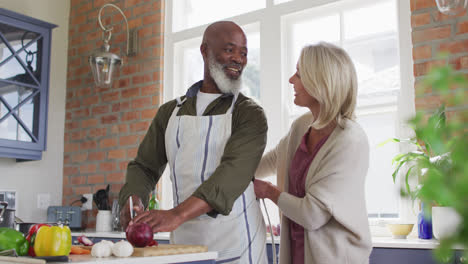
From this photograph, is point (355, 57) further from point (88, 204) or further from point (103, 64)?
point (88, 204)

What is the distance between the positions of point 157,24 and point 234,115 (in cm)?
226

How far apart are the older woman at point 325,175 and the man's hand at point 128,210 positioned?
40cm

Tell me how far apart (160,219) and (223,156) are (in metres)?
0.32

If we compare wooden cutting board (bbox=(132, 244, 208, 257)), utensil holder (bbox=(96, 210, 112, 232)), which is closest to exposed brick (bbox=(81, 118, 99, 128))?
utensil holder (bbox=(96, 210, 112, 232))

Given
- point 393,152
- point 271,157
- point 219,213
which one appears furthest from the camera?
point 393,152

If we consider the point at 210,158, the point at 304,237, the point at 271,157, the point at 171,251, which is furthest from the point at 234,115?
the point at 171,251

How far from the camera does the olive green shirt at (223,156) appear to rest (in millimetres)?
1502

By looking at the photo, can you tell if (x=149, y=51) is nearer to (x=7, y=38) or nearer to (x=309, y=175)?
(x=7, y=38)

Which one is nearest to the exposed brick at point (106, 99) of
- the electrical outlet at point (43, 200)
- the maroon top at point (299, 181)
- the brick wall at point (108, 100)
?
the brick wall at point (108, 100)

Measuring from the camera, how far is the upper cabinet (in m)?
3.62

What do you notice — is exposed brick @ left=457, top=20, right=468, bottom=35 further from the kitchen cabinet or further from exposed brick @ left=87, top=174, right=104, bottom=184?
exposed brick @ left=87, top=174, right=104, bottom=184

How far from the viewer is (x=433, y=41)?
2.54 metres

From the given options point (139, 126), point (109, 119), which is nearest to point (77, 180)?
point (109, 119)

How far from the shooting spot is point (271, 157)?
6.49 feet
